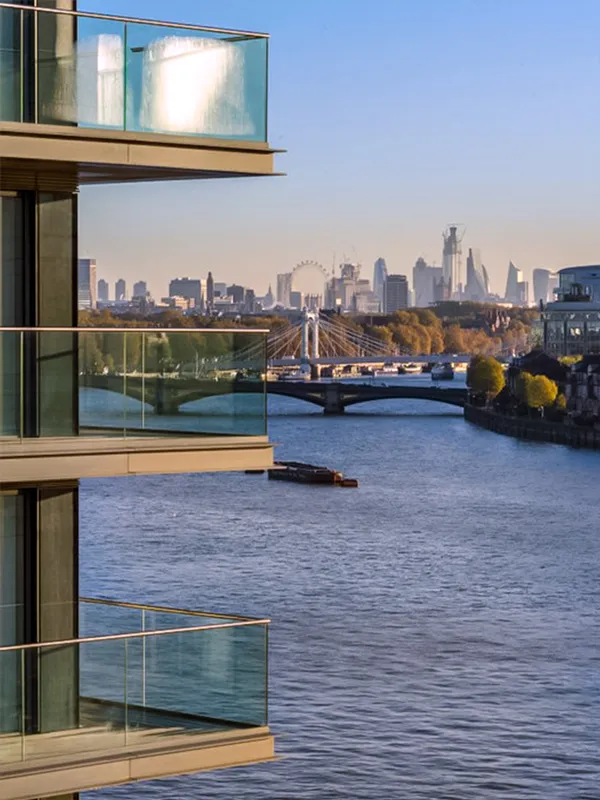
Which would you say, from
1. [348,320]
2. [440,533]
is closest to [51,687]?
[440,533]

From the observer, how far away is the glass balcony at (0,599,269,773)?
3979mm

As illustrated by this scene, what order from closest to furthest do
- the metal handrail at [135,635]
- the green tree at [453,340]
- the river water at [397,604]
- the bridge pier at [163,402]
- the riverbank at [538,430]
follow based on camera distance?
the metal handrail at [135,635], the bridge pier at [163,402], the river water at [397,604], the riverbank at [538,430], the green tree at [453,340]

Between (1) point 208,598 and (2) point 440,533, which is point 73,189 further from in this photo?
(2) point 440,533

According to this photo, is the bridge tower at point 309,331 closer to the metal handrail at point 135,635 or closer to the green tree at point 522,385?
the green tree at point 522,385

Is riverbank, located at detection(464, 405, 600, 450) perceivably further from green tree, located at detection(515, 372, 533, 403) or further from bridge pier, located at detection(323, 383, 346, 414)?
bridge pier, located at detection(323, 383, 346, 414)

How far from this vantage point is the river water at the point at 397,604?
15711mm

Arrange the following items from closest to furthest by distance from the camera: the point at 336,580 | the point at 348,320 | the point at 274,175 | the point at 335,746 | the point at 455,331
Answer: the point at 274,175
the point at 335,746
the point at 336,580
the point at 348,320
the point at 455,331

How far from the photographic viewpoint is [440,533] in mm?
30750

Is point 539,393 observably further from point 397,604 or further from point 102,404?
point 102,404

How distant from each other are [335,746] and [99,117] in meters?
12.6

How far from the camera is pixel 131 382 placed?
4.37 metres

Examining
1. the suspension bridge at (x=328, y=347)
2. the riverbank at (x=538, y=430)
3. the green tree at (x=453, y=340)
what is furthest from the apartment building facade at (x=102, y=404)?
the green tree at (x=453, y=340)

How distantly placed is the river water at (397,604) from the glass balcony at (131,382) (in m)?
10.3

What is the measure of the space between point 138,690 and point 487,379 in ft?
217
